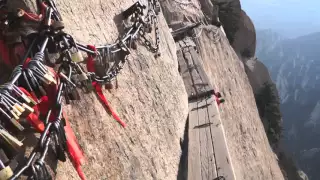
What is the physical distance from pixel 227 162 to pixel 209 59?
224 inches

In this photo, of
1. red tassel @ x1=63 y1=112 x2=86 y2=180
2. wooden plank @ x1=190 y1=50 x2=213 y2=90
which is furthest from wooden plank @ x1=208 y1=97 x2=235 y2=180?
red tassel @ x1=63 y1=112 x2=86 y2=180

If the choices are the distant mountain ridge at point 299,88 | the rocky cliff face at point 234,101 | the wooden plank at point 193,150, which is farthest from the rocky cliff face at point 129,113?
the distant mountain ridge at point 299,88

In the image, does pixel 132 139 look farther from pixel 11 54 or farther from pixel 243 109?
pixel 243 109

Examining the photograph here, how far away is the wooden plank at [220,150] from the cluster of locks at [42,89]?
3.78 ft

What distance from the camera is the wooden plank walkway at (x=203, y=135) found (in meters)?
3.60

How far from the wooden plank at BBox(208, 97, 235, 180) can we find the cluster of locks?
3.78 feet

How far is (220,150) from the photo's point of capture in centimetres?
393

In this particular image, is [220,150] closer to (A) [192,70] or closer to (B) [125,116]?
(B) [125,116]

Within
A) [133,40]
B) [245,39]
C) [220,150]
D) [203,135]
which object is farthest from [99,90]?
[245,39]

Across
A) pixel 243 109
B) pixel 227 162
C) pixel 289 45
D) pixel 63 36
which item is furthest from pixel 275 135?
pixel 289 45

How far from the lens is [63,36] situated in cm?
257

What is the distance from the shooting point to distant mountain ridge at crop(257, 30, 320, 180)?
186 feet

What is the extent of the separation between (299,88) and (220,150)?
8227cm

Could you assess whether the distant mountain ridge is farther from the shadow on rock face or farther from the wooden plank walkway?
the wooden plank walkway
